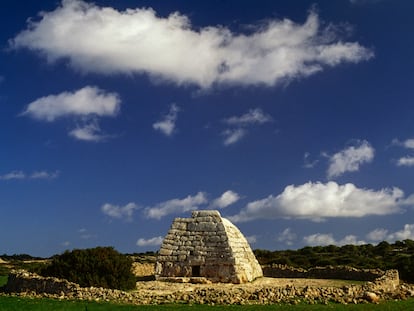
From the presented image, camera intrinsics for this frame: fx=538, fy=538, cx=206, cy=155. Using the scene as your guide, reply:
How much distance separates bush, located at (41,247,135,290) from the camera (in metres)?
21.6

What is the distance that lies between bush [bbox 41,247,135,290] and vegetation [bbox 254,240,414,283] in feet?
52.2

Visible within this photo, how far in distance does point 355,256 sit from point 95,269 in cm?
2798

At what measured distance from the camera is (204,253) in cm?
2533

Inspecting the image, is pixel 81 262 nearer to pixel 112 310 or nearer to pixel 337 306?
pixel 112 310

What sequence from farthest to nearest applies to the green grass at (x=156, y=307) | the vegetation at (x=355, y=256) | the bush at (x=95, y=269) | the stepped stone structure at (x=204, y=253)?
the vegetation at (x=355, y=256) → the stepped stone structure at (x=204, y=253) → the bush at (x=95, y=269) → the green grass at (x=156, y=307)

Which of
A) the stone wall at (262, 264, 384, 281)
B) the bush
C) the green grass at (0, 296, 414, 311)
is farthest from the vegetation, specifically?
the bush

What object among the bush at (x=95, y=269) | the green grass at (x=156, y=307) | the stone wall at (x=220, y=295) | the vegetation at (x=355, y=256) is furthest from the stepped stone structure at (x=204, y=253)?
the vegetation at (x=355, y=256)

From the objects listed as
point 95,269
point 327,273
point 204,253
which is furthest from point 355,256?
point 95,269

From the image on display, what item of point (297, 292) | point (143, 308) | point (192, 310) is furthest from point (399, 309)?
point (143, 308)

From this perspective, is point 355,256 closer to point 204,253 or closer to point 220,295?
point 204,253

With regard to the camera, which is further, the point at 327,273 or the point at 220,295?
the point at 327,273

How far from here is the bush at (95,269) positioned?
2158 centimetres

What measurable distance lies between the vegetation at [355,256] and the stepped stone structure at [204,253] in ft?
33.8

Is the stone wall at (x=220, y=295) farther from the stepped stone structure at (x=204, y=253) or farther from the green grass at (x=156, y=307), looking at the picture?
the stepped stone structure at (x=204, y=253)
